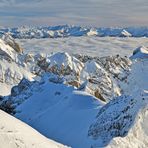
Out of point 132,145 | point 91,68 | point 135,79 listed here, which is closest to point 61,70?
point 91,68

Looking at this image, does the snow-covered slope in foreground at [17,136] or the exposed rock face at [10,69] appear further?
the exposed rock face at [10,69]

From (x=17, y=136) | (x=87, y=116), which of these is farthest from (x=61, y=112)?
(x=17, y=136)

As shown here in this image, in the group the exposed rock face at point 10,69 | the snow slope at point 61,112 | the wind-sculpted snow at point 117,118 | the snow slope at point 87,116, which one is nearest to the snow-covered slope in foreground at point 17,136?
the snow slope at point 87,116

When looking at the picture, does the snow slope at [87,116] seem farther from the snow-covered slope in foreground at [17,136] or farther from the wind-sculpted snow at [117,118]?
the snow-covered slope in foreground at [17,136]

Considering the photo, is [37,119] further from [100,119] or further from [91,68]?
[91,68]

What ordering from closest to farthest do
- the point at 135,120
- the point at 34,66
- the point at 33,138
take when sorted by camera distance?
the point at 33,138
the point at 135,120
the point at 34,66

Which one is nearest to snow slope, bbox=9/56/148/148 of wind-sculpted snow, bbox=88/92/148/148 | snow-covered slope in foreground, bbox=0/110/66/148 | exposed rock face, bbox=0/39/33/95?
wind-sculpted snow, bbox=88/92/148/148

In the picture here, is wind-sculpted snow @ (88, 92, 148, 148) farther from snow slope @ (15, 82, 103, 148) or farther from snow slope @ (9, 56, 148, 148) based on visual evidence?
snow slope @ (15, 82, 103, 148)

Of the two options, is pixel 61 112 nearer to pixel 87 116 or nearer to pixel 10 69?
pixel 87 116
